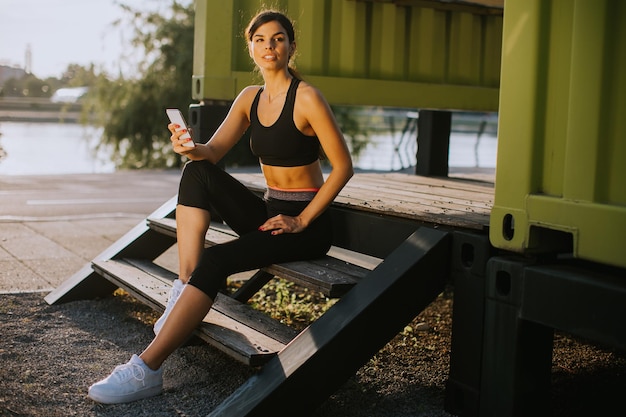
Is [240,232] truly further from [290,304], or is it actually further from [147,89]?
[147,89]

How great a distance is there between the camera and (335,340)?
10.0 feet

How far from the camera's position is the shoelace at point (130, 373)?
3.34m

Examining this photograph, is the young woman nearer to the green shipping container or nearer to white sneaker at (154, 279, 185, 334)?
white sneaker at (154, 279, 185, 334)

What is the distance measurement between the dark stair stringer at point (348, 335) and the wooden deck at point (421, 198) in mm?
238

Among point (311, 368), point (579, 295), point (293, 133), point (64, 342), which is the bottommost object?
point (64, 342)

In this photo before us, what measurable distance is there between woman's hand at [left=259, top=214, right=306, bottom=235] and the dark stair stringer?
1.48ft

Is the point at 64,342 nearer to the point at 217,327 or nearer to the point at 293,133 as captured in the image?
the point at 217,327

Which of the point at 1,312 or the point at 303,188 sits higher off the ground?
the point at 303,188

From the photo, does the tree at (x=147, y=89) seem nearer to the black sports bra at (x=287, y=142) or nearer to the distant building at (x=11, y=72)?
the distant building at (x=11, y=72)

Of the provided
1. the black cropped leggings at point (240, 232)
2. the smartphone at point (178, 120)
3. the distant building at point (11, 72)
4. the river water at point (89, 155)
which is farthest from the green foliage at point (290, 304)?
the river water at point (89, 155)

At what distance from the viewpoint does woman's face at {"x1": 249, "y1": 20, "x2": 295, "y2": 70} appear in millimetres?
3617

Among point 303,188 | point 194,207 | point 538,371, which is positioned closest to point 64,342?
point 194,207

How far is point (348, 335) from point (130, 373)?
0.92 m

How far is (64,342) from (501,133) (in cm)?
248
